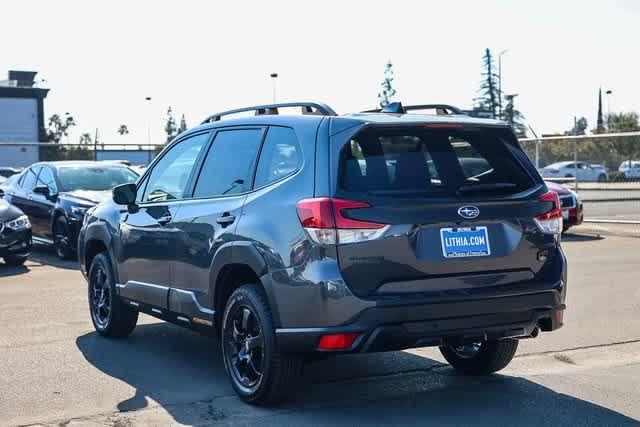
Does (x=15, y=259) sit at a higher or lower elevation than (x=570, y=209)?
lower

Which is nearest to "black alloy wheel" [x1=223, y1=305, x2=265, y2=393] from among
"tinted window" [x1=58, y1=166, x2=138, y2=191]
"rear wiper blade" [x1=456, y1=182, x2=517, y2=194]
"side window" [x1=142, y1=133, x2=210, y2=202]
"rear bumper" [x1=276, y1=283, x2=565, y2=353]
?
"rear bumper" [x1=276, y1=283, x2=565, y2=353]

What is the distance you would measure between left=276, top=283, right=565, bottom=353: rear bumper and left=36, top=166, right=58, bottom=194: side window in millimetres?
10641

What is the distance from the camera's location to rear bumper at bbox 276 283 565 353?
5215mm

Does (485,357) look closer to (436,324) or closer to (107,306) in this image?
(436,324)

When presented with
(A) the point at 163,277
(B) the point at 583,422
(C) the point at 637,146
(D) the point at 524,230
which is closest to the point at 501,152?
(D) the point at 524,230

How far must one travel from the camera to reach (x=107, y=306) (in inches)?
329

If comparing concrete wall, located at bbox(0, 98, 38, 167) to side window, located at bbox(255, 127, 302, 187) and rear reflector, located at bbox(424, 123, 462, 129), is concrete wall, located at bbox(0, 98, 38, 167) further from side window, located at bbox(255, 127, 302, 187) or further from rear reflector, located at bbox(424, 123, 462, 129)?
rear reflector, located at bbox(424, 123, 462, 129)

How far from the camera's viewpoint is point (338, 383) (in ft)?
21.5

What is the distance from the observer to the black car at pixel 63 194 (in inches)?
572

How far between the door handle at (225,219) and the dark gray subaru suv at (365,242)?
2 cm

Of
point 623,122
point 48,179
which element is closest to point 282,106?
point 48,179

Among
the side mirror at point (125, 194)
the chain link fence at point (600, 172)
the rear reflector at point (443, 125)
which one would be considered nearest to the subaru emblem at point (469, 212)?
the rear reflector at point (443, 125)

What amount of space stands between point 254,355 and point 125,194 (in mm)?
2207

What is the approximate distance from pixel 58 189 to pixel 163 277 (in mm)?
8695
